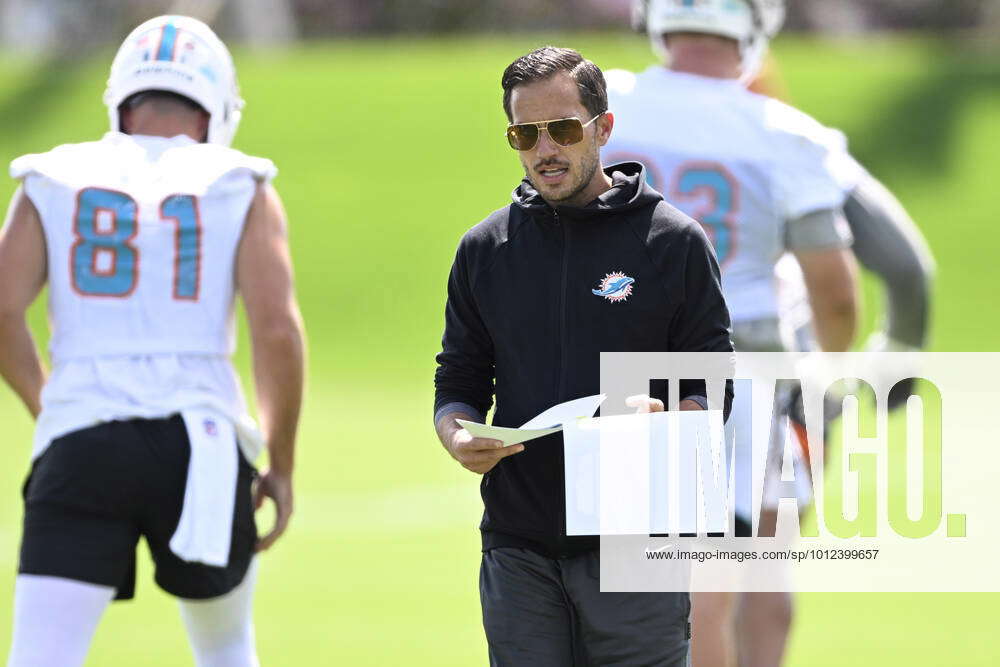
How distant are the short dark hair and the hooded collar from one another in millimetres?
186

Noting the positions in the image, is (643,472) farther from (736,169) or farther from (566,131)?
(736,169)

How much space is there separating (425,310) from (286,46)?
18.2ft

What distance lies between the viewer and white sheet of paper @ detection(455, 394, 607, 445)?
3.87m

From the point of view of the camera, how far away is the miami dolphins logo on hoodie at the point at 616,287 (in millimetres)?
4047

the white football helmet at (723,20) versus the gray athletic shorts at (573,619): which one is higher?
the white football helmet at (723,20)

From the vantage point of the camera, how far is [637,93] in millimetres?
5383

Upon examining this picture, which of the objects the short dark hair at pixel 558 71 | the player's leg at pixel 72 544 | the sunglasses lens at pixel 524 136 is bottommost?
the player's leg at pixel 72 544

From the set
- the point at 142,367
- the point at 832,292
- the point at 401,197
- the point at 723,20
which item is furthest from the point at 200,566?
the point at 401,197

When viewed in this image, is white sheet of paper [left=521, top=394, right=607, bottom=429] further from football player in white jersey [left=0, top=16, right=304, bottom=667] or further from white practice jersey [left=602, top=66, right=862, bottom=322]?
white practice jersey [left=602, top=66, right=862, bottom=322]

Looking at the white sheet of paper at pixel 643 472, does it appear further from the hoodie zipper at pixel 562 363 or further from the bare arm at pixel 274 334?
the bare arm at pixel 274 334

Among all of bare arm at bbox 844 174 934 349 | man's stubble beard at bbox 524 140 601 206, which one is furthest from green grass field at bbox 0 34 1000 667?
man's stubble beard at bbox 524 140 601 206

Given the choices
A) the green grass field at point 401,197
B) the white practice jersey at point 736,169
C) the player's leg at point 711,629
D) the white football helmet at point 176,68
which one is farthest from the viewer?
the green grass field at point 401,197

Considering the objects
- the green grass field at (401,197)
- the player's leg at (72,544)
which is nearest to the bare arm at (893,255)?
the player's leg at (72,544)

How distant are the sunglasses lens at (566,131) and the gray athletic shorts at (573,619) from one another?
0.94 metres
